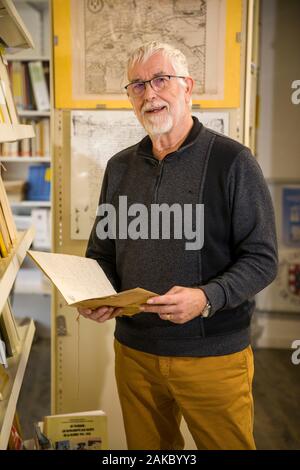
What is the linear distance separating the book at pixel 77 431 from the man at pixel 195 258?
0.39m

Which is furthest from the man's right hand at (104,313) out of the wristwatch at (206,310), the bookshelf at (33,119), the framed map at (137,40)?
the bookshelf at (33,119)

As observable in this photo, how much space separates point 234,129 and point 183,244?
2.43 feet

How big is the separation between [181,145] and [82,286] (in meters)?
0.53

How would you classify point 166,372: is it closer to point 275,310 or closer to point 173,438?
point 173,438

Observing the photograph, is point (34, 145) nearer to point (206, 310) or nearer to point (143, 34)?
point (143, 34)

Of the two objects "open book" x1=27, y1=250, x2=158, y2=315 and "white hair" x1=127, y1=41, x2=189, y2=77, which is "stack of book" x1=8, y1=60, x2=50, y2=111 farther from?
"open book" x1=27, y1=250, x2=158, y2=315

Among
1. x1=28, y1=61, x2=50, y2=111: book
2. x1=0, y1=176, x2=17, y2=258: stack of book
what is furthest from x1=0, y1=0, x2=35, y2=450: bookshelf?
x1=28, y1=61, x2=50, y2=111: book

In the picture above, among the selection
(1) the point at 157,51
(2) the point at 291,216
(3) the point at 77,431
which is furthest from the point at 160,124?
(2) the point at 291,216

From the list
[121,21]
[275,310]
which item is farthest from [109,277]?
[275,310]

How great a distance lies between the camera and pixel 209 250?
1.57 meters

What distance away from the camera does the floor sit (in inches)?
105

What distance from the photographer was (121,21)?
2047 mm

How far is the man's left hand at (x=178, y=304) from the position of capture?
4.53ft

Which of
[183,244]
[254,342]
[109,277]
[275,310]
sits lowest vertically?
[254,342]
